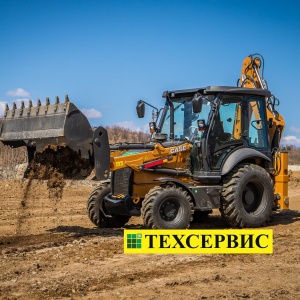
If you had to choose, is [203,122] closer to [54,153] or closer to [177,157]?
[177,157]

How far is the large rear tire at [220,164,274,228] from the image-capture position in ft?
33.1

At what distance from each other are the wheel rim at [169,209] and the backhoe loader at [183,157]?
0.06ft

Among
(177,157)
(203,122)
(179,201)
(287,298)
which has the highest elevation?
(203,122)

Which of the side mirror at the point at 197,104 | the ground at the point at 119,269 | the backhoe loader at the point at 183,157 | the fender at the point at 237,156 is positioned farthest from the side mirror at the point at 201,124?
the ground at the point at 119,269

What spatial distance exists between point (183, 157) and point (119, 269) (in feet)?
12.0

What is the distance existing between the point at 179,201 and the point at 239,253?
1811 millimetres

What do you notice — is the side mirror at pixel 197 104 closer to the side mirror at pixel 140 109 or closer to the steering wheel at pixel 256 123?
the side mirror at pixel 140 109

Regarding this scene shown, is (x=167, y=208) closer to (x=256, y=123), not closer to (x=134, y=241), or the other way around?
(x=134, y=241)

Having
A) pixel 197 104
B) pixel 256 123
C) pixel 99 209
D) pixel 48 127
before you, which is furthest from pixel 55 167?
pixel 256 123

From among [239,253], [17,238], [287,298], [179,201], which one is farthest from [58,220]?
[287,298]

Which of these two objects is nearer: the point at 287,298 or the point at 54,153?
the point at 287,298

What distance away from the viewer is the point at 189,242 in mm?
8375

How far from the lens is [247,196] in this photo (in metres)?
10.5

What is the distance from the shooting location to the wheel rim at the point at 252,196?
34.6ft
